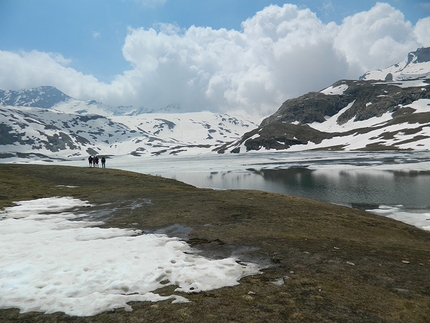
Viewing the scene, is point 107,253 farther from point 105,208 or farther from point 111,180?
point 111,180

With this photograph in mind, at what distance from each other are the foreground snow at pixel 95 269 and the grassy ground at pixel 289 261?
621mm

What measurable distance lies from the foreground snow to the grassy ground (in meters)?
0.62

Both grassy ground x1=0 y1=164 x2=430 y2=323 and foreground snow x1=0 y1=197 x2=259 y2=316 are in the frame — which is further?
foreground snow x1=0 y1=197 x2=259 y2=316

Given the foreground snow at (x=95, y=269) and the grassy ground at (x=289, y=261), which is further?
the foreground snow at (x=95, y=269)

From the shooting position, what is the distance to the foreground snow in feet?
29.3

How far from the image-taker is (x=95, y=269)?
437 inches

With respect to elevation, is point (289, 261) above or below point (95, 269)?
below

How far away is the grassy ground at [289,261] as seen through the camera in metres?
8.05

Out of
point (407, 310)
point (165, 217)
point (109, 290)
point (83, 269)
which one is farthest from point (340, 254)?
point (165, 217)

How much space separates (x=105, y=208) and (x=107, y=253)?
1408cm

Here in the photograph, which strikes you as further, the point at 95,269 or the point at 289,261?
the point at 289,261

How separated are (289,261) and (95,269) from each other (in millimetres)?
7780

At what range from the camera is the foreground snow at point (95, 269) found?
352 inches

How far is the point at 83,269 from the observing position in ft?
36.6
